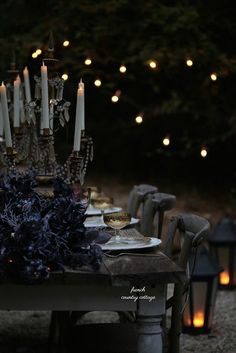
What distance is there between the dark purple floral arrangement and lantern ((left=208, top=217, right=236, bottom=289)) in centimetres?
340

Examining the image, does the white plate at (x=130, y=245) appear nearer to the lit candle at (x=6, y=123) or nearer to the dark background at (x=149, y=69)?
the lit candle at (x=6, y=123)

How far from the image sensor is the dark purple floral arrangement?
109 inches

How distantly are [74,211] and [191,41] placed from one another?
633 cm

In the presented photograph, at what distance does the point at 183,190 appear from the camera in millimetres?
10461

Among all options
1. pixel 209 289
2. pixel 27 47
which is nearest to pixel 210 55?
pixel 27 47

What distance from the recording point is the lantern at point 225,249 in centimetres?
643

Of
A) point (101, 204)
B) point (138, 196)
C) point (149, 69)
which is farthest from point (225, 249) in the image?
point (149, 69)

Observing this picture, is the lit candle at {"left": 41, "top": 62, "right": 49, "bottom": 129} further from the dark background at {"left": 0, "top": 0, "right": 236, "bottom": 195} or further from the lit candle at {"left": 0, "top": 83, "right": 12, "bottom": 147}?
the dark background at {"left": 0, "top": 0, "right": 236, "bottom": 195}

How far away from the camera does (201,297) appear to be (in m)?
4.97

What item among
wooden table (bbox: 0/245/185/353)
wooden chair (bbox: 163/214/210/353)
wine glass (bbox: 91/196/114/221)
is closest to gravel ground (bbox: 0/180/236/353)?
wine glass (bbox: 91/196/114/221)

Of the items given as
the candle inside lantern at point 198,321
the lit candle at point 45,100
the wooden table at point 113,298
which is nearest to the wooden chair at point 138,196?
the candle inside lantern at point 198,321

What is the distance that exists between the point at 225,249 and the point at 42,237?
3835mm

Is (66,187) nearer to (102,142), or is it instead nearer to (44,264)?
(44,264)

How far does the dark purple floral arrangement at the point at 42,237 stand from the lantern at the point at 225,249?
340 centimetres
